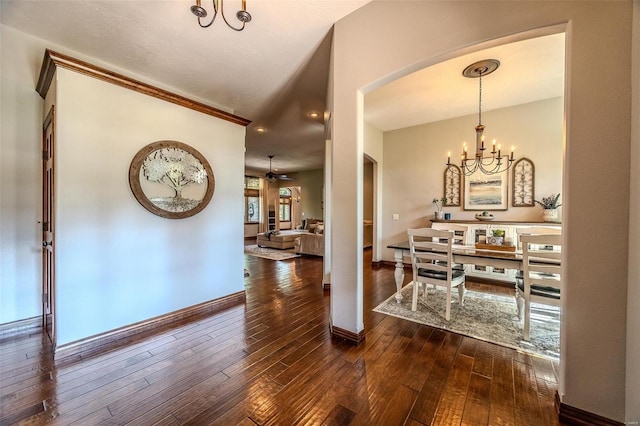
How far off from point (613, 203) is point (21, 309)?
488 cm

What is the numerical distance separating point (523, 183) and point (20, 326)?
7.09 metres

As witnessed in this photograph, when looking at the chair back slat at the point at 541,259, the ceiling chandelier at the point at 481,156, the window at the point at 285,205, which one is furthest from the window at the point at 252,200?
the chair back slat at the point at 541,259

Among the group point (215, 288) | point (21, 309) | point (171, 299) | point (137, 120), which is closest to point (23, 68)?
point (137, 120)

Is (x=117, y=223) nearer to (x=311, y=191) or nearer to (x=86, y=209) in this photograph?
(x=86, y=209)

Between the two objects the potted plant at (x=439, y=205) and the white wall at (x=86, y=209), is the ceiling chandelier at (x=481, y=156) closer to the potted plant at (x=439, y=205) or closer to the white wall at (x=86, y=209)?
the potted plant at (x=439, y=205)

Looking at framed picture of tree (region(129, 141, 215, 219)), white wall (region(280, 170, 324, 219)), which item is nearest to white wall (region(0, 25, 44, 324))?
framed picture of tree (region(129, 141, 215, 219))

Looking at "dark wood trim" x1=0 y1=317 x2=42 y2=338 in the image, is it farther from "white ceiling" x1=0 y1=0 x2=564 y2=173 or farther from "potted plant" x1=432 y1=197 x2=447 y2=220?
"potted plant" x1=432 y1=197 x2=447 y2=220

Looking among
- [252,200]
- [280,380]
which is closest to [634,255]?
[280,380]

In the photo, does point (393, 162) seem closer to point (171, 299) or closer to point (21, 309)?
point (171, 299)

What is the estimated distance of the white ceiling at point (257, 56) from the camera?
6.64ft

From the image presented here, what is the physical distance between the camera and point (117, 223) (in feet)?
8.05

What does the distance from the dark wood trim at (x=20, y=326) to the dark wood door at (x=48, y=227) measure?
0.05m

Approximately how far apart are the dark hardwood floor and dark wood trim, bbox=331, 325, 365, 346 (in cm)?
5

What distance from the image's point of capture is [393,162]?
5.62 meters
